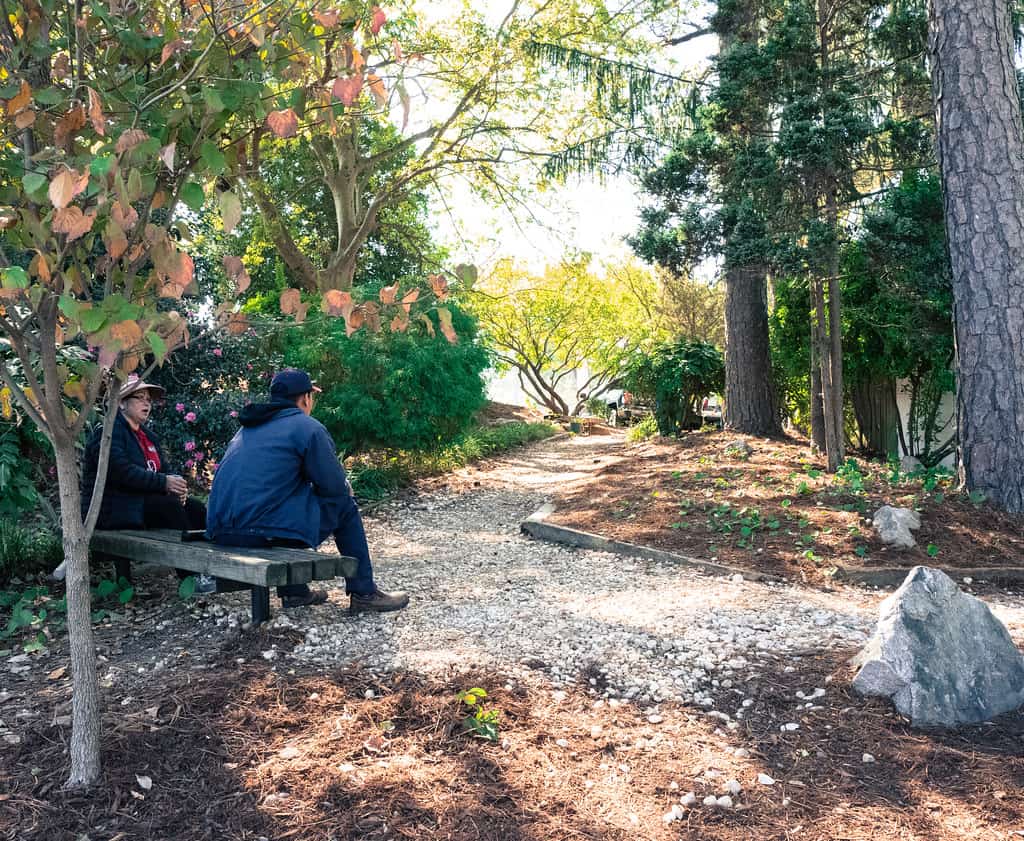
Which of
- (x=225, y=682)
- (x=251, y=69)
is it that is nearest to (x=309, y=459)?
(x=225, y=682)

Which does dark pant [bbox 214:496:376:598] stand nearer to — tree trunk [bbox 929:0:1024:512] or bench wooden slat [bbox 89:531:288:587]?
bench wooden slat [bbox 89:531:288:587]

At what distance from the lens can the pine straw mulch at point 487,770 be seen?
2547 millimetres

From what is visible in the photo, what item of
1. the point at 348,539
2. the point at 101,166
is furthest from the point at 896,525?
Answer: the point at 101,166

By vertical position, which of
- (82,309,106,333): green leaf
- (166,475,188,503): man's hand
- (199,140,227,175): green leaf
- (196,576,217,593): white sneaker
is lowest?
(196,576,217,593): white sneaker

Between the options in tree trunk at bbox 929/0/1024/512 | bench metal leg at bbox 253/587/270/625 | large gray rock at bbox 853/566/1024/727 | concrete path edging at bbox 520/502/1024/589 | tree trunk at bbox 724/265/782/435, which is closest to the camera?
large gray rock at bbox 853/566/1024/727

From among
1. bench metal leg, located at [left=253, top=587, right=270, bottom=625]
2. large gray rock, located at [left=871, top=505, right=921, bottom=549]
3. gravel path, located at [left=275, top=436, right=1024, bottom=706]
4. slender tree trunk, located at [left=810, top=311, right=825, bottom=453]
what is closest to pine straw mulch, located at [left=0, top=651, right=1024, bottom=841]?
gravel path, located at [left=275, top=436, right=1024, bottom=706]

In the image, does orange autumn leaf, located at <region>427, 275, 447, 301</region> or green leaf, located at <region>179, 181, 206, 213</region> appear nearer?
green leaf, located at <region>179, 181, 206, 213</region>

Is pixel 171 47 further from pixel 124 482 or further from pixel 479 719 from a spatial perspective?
pixel 124 482

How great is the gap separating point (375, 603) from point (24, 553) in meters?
2.41

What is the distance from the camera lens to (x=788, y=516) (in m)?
6.56

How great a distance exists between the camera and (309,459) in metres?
4.43

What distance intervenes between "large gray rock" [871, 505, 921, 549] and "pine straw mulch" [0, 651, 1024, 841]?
2.53 metres

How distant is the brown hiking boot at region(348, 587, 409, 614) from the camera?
4.65 m

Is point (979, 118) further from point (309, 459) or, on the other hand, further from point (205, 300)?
point (205, 300)
